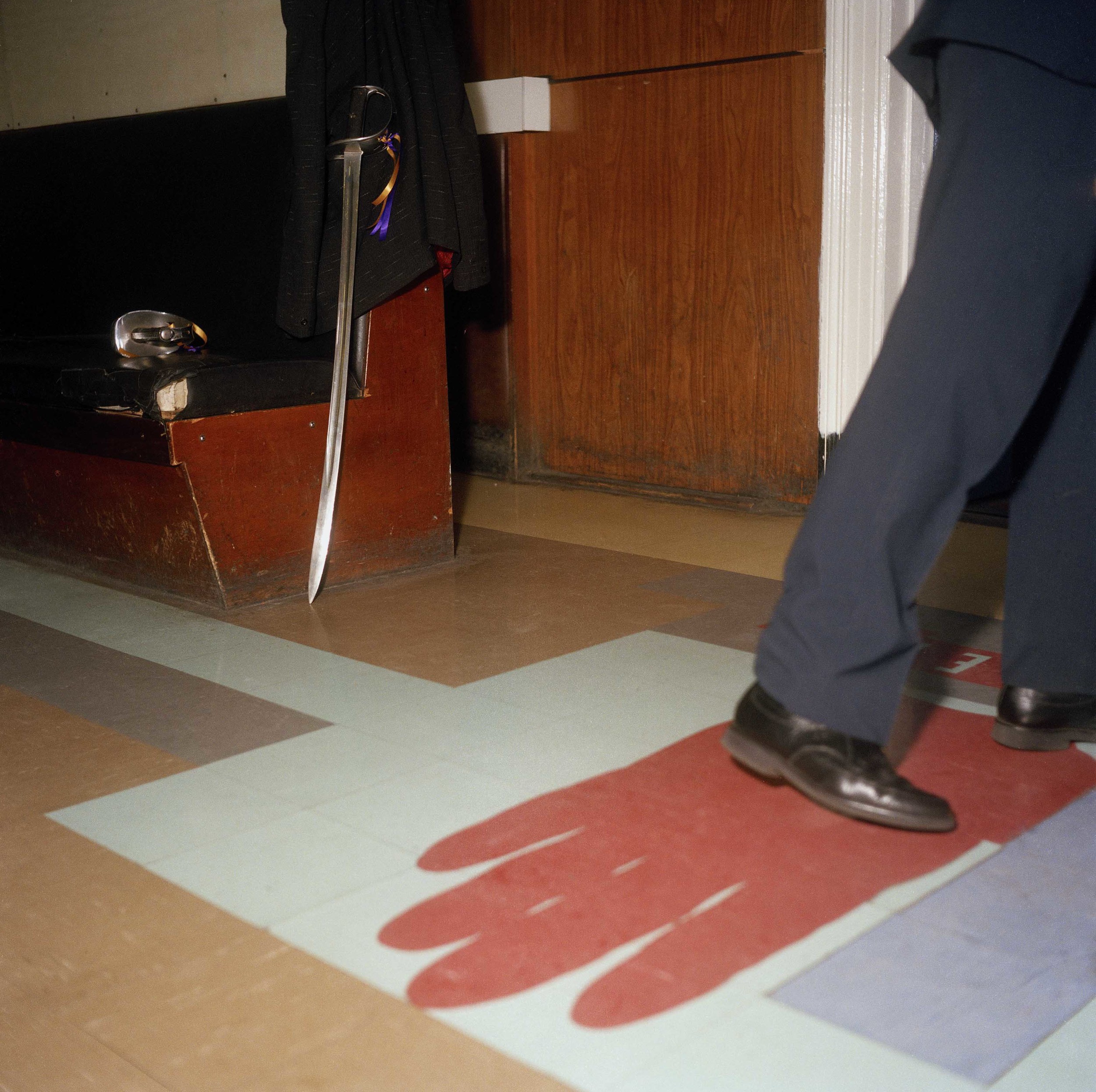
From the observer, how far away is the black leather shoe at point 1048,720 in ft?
5.32

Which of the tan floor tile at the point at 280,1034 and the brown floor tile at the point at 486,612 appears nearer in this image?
the tan floor tile at the point at 280,1034

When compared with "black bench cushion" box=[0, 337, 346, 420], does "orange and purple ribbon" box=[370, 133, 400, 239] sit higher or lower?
higher

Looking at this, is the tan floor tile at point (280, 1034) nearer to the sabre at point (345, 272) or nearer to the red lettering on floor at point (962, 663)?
the red lettering on floor at point (962, 663)

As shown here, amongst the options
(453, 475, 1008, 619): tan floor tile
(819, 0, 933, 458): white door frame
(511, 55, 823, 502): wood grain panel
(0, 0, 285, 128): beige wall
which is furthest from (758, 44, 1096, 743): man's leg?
(0, 0, 285, 128): beige wall

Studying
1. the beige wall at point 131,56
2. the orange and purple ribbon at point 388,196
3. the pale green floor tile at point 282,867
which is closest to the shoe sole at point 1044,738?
the pale green floor tile at point 282,867

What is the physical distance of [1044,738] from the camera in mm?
1625

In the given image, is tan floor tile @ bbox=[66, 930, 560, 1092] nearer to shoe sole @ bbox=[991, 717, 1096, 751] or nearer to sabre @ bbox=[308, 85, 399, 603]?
shoe sole @ bbox=[991, 717, 1096, 751]

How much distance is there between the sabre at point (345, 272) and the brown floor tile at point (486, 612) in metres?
0.16

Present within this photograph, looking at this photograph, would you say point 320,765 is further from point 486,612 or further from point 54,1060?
point 486,612

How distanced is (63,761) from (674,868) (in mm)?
884

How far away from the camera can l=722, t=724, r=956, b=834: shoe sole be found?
1348 millimetres

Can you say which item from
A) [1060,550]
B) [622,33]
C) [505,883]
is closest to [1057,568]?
[1060,550]

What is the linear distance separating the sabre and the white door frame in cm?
119

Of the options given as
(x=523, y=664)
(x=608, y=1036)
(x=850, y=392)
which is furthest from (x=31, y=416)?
(x=608, y=1036)
